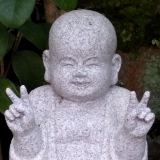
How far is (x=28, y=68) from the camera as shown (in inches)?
95.8

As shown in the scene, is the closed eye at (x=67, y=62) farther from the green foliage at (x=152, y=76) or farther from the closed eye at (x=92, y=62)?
A: the green foliage at (x=152, y=76)

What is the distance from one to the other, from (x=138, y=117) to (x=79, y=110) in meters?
0.31

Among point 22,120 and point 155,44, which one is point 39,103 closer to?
point 22,120

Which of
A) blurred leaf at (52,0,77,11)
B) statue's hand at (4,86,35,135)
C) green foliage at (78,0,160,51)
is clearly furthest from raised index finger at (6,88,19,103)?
green foliage at (78,0,160,51)

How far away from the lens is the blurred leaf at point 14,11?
6.46ft

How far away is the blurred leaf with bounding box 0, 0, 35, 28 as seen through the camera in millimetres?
1969

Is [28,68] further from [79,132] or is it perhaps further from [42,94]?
[79,132]

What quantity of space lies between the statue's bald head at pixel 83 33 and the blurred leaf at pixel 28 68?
0.55 metres

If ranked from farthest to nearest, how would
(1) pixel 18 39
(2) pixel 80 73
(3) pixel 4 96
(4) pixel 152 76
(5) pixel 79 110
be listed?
(4) pixel 152 76
(1) pixel 18 39
(3) pixel 4 96
(5) pixel 79 110
(2) pixel 80 73

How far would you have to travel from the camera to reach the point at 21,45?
299cm

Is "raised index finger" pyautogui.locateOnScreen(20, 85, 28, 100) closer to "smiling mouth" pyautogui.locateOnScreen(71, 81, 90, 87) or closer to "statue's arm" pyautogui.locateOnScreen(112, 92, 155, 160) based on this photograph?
"smiling mouth" pyautogui.locateOnScreen(71, 81, 90, 87)

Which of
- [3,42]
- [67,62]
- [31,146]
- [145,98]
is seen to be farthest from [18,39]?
[145,98]

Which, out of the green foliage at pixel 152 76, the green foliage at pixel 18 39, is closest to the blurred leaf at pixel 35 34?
the green foliage at pixel 18 39

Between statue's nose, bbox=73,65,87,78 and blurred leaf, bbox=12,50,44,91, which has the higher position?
statue's nose, bbox=73,65,87,78
